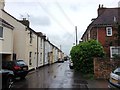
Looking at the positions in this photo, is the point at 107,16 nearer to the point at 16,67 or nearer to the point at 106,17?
the point at 106,17

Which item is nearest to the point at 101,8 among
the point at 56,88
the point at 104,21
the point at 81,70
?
the point at 104,21

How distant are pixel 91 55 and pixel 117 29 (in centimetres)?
682

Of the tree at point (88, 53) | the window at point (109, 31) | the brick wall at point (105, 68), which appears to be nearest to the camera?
the brick wall at point (105, 68)

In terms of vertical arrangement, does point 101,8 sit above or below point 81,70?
above

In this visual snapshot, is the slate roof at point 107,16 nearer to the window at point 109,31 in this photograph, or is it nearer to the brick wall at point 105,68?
the window at point 109,31

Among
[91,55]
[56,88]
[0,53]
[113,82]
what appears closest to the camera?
[113,82]

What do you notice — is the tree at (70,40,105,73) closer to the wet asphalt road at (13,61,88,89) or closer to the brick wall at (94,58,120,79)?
the wet asphalt road at (13,61,88,89)

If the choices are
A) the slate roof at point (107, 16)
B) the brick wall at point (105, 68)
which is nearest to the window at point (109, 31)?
the slate roof at point (107, 16)

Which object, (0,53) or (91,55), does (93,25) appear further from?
(0,53)

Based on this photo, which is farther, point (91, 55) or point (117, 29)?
point (91, 55)

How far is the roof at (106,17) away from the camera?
3605 centimetres

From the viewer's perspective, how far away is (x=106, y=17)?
3794 cm

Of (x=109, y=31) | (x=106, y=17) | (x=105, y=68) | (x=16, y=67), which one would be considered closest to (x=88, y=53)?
(x=105, y=68)

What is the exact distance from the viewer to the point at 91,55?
2686 cm
